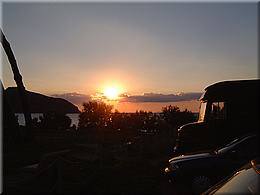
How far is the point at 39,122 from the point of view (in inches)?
1127

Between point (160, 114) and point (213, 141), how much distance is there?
16154 millimetres

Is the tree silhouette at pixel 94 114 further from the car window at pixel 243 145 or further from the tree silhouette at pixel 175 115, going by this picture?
the car window at pixel 243 145

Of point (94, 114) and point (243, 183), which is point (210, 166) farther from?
point (94, 114)

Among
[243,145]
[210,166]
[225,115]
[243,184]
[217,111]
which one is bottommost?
[210,166]

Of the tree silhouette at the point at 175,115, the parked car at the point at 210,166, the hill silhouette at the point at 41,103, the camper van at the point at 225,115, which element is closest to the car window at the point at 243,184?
the parked car at the point at 210,166

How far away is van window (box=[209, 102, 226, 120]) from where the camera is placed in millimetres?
12492

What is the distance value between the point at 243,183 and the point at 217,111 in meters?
9.21

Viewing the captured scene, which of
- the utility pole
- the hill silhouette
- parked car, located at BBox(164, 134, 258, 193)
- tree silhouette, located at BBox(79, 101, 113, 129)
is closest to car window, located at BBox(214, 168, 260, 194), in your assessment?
parked car, located at BBox(164, 134, 258, 193)

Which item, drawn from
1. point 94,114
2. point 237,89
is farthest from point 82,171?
point 94,114

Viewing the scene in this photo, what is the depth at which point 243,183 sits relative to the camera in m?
3.68

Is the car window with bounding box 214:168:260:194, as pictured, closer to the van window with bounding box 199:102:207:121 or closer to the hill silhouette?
the van window with bounding box 199:102:207:121

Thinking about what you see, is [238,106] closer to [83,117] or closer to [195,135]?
[195,135]

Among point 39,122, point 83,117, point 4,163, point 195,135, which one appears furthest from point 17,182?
point 83,117

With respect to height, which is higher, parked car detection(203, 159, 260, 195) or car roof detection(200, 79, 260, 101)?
car roof detection(200, 79, 260, 101)
